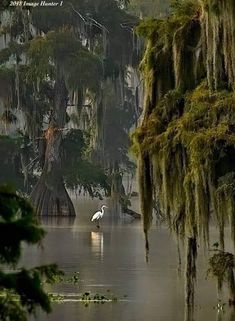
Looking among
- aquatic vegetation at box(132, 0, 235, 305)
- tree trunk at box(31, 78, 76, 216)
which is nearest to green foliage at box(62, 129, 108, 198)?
tree trunk at box(31, 78, 76, 216)

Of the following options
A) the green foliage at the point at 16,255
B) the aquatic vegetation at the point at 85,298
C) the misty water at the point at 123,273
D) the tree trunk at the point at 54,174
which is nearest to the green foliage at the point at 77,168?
the tree trunk at the point at 54,174

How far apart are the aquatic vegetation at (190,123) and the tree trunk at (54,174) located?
27.4 m

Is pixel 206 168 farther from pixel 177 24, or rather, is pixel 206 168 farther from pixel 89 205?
pixel 89 205

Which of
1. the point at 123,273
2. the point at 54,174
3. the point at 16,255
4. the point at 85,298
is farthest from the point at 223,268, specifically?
the point at 54,174

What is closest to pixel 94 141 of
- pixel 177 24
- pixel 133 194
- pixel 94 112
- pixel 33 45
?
pixel 94 112

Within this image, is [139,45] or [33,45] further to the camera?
[139,45]

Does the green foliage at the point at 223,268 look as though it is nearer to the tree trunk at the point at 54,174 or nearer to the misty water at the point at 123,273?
the misty water at the point at 123,273

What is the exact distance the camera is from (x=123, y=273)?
21.3m

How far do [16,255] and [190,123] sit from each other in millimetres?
8726

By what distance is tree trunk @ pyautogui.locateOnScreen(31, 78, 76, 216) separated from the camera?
4231cm

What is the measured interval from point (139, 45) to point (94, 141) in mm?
4425

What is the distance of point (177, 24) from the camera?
14664 millimetres

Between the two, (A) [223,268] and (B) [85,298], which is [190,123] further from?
(B) [85,298]

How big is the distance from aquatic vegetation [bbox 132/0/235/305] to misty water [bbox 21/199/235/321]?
4.07 feet
